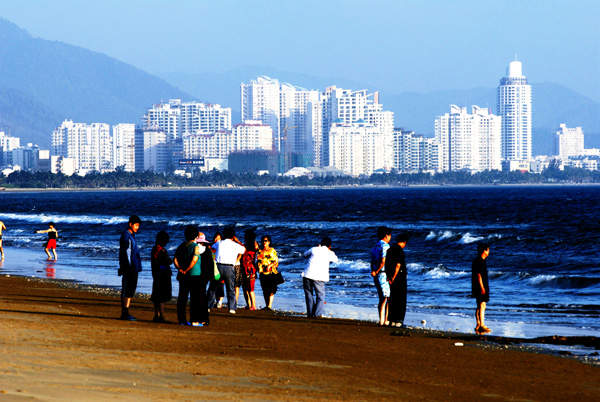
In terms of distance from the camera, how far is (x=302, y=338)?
13750mm

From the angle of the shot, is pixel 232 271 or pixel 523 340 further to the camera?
pixel 232 271

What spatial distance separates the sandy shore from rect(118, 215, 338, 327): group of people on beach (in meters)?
0.50

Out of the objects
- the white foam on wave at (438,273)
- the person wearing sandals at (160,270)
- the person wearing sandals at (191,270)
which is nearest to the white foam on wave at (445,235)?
the white foam on wave at (438,273)

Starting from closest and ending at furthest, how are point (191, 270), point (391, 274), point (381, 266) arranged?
point (191, 270) → point (391, 274) → point (381, 266)

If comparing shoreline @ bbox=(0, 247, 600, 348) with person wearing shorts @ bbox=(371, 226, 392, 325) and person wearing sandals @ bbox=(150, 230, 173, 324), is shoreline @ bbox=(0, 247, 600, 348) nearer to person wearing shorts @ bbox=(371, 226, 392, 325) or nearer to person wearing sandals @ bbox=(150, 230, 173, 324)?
person wearing shorts @ bbox=(371, 226, 392, 325)

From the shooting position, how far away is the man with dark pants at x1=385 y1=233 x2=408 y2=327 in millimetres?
15125

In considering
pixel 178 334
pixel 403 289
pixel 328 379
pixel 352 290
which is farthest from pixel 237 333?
pixel 352 290

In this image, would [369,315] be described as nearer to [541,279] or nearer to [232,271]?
[232,271]

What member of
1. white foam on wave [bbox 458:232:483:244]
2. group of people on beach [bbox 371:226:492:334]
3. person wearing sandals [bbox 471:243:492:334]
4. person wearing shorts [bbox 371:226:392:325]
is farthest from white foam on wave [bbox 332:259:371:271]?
person wearing sandals [bbox 471:243:492:334]

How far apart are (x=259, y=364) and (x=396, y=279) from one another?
15.7 ft

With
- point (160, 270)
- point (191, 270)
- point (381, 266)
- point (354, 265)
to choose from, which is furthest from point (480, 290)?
point (354, 265)

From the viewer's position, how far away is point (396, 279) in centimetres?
1522

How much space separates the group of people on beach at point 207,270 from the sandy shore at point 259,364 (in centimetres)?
50

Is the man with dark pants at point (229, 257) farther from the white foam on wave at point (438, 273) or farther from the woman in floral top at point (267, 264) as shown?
the white foam on wave at point (438, 273)
